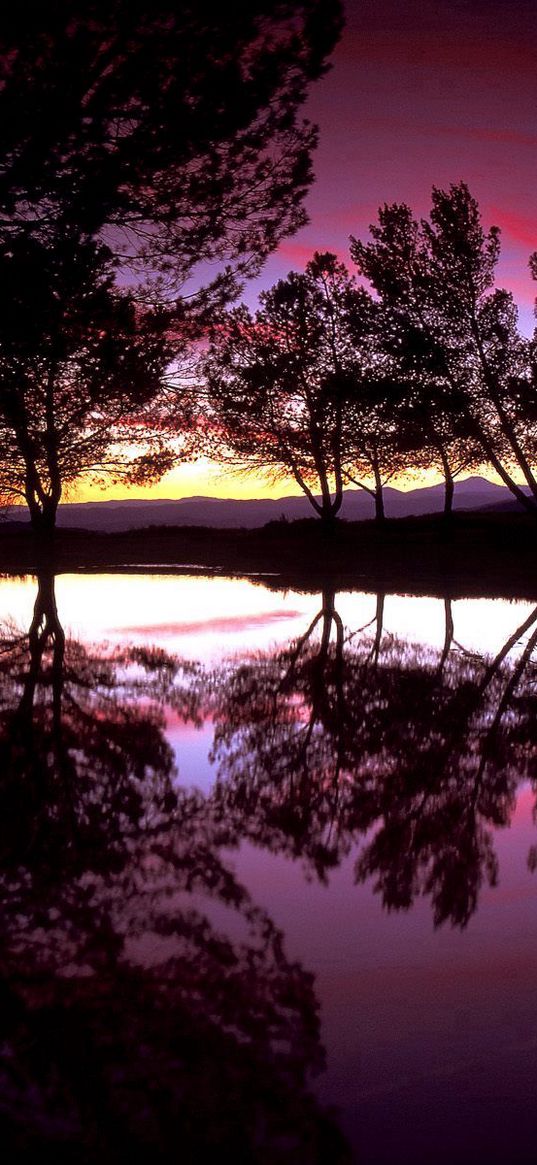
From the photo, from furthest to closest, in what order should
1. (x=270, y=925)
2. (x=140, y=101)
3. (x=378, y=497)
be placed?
1. (x=378, y=497)
2. (x=140, y=101)
3. (x=270, y=925)

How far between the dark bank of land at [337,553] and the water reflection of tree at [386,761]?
9.66 meters

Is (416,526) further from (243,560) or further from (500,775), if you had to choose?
(500,775)

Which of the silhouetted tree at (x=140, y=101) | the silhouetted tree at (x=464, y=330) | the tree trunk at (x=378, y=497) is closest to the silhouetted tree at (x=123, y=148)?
the silhouetted tree at (x=140, y=101)

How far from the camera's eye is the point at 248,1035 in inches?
124

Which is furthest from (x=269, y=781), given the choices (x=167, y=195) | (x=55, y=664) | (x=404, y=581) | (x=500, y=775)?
(x=404, y=581)

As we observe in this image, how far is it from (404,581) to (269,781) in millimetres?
18170

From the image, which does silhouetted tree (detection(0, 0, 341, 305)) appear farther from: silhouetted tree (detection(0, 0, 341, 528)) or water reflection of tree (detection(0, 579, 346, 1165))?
water reflection of tree (detection(0, 579, 346, 1165))

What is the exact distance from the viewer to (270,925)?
3996mm

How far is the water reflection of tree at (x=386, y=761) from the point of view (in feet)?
15.8

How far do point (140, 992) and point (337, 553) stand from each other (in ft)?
108

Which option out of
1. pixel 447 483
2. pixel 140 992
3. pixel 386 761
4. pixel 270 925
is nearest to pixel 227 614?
pixel 386 761

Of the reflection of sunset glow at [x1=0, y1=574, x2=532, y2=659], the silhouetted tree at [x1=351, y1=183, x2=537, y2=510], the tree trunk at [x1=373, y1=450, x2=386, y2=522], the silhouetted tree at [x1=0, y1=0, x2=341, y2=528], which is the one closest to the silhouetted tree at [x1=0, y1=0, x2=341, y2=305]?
the silhouetted tree at [x1=0, y1=0, x2=341, y2=528]

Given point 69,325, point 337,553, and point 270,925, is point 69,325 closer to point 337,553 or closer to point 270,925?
point 270,925

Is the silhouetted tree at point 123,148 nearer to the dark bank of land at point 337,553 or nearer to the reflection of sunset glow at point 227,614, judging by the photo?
the reflection of sunset glow at point 227,614
